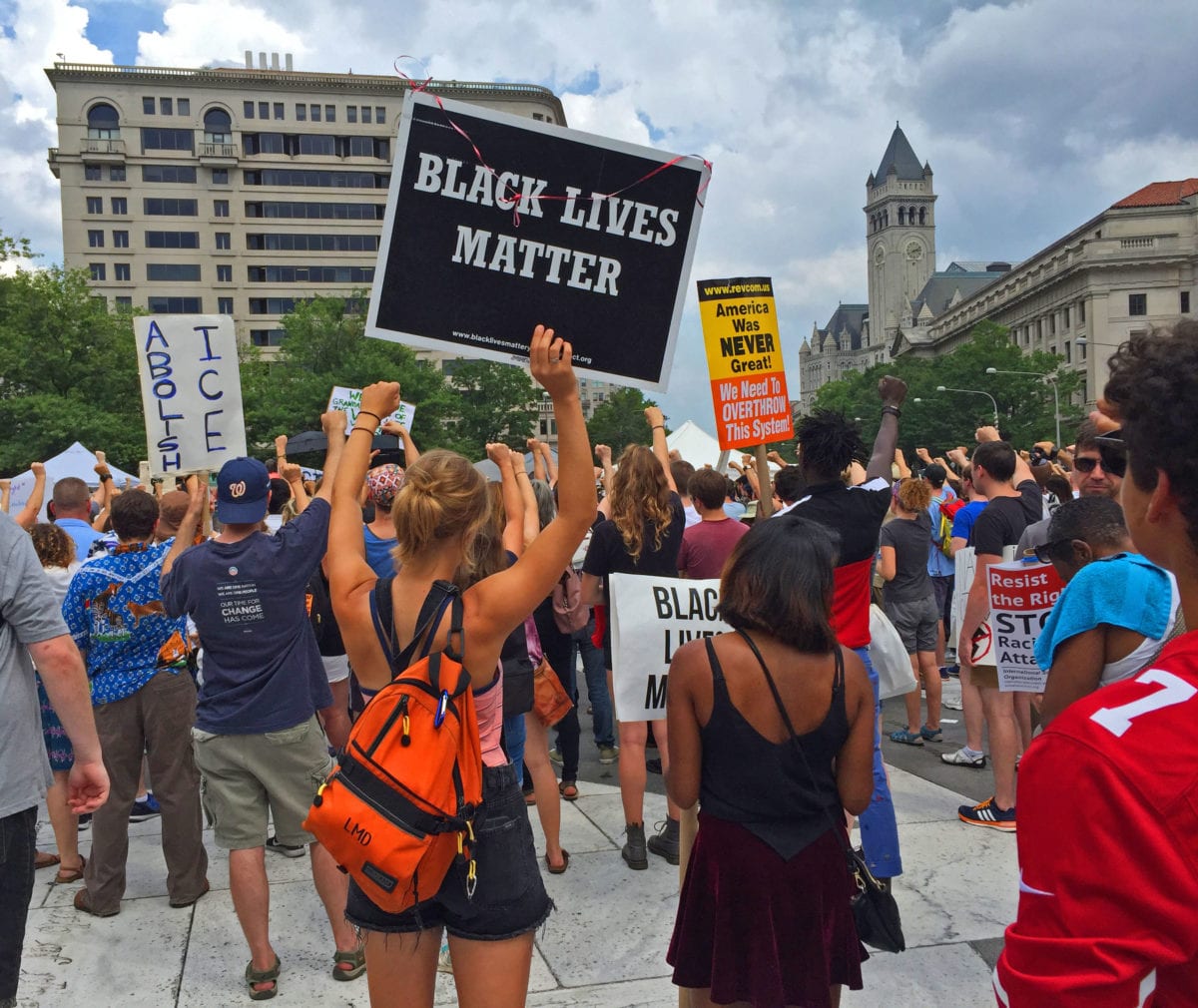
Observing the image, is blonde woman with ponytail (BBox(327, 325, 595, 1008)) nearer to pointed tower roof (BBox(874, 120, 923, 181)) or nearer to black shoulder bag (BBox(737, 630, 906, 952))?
black shoulder bag (BBox(737, 630, 906, 952))

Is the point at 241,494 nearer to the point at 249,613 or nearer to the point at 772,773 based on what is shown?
the point at 249,613

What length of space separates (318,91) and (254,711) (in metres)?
86.1

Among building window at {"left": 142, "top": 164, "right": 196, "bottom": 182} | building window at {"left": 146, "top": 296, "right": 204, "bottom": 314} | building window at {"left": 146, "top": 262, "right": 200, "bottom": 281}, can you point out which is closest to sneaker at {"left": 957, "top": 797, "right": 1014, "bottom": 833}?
building window at {"left": 146, "top": 296, "right": 204, "bottom": 314}

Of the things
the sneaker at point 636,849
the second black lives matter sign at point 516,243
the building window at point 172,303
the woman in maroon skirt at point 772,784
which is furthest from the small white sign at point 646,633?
the building window at point 172,303

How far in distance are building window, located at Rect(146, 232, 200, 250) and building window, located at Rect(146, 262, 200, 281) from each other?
135 centimetres

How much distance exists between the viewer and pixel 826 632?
8.97ft

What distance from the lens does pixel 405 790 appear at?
2273 mm

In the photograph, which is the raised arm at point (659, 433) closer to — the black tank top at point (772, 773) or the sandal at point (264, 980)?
the black tank top at point (772, 773)

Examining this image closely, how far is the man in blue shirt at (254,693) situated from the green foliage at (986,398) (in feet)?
202

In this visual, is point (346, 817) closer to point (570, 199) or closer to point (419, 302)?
point (419, 302)

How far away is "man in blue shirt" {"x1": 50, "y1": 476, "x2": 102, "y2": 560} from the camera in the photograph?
6.49 metres

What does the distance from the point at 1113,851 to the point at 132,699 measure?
4882 mm

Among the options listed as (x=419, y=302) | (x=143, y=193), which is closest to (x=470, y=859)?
(x=419, y=302)

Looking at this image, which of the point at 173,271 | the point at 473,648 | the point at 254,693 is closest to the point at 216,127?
the point at 173,271
